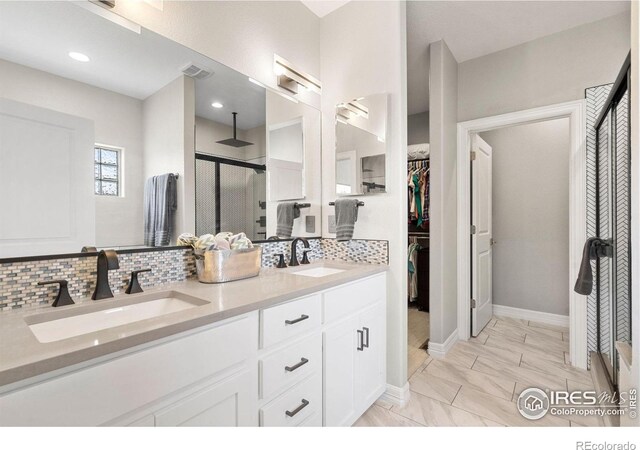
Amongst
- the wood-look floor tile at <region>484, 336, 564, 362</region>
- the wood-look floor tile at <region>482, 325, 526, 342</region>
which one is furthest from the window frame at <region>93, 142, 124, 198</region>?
the wood-look floor tile at <region>482, 325, 526, 342</region>

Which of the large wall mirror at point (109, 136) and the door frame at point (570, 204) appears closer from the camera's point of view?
the large wall mirror at point (109, 136)

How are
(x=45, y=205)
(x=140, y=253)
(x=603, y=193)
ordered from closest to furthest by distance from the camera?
(x=45, y=205)
(x=140, y=253)
(x=603, y=193)

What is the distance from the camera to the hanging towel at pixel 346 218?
1.89 metres

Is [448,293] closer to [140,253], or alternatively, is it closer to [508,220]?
[508,220]

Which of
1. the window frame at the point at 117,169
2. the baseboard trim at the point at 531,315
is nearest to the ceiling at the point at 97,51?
the window frame at the point at 117,169

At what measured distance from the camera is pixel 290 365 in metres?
1.14

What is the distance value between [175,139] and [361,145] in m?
1.14

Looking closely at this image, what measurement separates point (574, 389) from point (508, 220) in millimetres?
1881

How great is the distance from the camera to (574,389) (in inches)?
76.3

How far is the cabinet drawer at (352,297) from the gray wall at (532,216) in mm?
2375

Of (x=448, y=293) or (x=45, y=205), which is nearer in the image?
(x=45, y=205)

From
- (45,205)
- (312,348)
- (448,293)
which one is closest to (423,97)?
(448,293)

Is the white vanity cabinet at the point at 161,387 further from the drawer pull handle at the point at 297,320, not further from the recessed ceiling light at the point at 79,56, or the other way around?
the recessed ceiling light at the point at 79,56

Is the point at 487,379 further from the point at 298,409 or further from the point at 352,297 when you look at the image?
the point at 298,409
